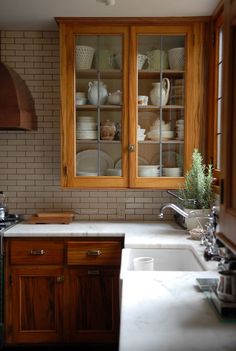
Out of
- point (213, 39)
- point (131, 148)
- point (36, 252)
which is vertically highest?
point (213, 39)

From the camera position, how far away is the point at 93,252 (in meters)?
2.96

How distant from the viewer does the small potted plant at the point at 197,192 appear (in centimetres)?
297

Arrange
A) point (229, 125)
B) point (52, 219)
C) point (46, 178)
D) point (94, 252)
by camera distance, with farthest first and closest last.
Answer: point (46, 178) < point (52, 219) < point (94, 252) < point (229, 125)

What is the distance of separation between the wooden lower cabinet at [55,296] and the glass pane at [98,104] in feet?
2.11

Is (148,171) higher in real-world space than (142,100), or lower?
lower

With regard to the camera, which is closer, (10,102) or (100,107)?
(10,102)

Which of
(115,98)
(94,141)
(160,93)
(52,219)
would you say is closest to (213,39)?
(160,93)

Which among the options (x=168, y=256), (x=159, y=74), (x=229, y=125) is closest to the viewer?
(x=229, y=125)

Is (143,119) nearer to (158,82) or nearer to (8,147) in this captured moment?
(158,82)

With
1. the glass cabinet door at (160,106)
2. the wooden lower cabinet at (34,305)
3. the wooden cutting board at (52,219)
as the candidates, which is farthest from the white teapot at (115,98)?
the wooden lower cabinet at (34,305)

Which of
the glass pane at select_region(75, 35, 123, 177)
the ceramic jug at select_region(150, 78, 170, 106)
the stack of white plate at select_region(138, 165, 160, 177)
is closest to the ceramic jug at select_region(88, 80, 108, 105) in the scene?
the glass pane at select_region(75, 35, 123, 177)

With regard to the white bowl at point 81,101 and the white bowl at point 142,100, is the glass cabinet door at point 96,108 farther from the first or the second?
the white bowl at point 142,100

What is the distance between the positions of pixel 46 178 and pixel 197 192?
1.30m

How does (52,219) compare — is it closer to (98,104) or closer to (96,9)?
(98,104)
